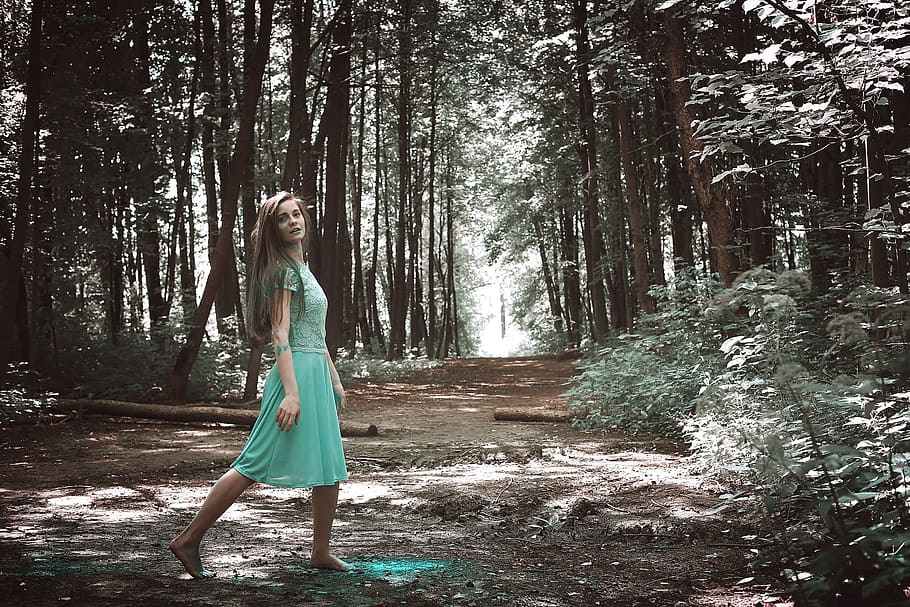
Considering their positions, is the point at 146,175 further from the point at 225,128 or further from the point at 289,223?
the point at 289,223

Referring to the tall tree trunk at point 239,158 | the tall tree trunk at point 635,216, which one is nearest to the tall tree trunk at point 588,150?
the tall tree trunk at point 635,216

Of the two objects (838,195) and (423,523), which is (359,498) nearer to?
(423,523)

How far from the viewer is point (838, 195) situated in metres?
14.3

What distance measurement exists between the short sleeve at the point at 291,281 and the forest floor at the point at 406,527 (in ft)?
5.38

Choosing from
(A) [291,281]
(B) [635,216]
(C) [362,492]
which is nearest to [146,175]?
(B) [635,216]

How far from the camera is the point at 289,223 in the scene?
190 inches

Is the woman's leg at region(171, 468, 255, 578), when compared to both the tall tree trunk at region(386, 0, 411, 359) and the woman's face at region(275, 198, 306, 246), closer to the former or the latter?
the woman's face at region(275, 198, 306, 246)

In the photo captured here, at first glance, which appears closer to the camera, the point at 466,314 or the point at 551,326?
the point at 551,326

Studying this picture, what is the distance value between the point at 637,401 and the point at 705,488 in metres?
4.03

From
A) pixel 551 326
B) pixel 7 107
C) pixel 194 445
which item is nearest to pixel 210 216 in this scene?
pixel 7 107

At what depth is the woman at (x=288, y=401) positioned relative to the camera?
4.43 metres

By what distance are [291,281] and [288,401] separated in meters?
0.73

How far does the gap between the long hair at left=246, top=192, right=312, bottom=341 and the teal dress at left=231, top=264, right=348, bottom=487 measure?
0.25ft

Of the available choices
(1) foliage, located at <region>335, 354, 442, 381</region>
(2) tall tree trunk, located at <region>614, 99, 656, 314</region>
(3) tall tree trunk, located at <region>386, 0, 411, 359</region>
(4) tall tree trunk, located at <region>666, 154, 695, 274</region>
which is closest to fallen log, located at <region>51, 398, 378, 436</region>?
(2) tall tree trunk, located at <region>614, 99, 656, 314</region>
